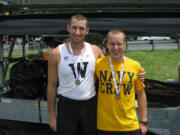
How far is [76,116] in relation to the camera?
1935 mm

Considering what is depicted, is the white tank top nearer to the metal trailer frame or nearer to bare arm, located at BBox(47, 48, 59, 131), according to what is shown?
bare arm, located at BBox(47, 48, 59, 131)

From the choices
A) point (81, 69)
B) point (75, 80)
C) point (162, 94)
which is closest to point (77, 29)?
point (81, 69)

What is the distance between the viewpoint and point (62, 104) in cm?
195

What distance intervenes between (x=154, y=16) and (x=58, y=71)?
1562mm

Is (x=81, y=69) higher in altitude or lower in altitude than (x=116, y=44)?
lower

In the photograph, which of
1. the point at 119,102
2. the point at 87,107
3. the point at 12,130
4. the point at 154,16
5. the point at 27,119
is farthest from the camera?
the point at 12,130

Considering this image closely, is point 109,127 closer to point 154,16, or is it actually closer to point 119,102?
point 119,102

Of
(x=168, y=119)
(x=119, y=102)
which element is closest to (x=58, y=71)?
(x=119, y=102)

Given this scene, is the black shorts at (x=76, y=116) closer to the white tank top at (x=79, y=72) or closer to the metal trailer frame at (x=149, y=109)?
the white tank top at (x=79, y=72)

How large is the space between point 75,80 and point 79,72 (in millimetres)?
91

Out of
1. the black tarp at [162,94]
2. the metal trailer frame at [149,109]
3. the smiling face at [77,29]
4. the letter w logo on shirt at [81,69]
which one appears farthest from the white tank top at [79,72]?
the black tarp at [162,94]

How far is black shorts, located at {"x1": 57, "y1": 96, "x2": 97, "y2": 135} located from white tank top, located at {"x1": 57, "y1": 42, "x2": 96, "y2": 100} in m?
0.07

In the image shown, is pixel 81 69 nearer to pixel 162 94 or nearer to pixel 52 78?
→ pixel 52 78

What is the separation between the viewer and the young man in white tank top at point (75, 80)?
1.84m
